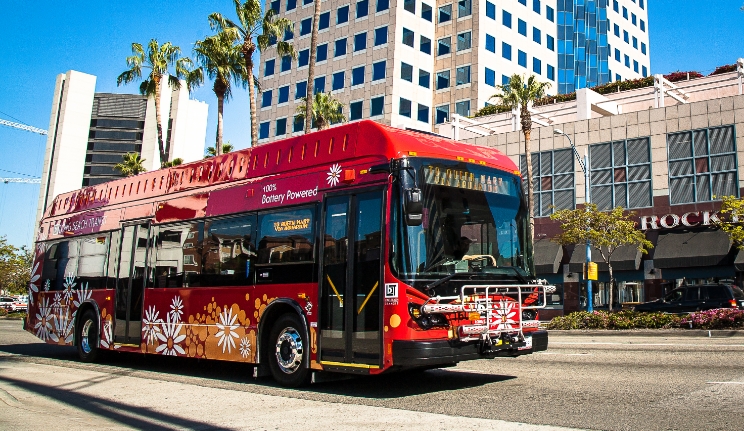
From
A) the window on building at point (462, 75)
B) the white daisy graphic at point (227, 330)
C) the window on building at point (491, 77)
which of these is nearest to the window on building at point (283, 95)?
the window on building at point (462, 75)

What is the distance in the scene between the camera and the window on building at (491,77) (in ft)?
201

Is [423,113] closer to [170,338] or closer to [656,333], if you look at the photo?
[656,333]

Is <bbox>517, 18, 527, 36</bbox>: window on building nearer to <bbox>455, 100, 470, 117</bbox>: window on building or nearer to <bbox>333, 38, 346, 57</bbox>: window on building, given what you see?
<bbox>455, 100, 470, 117</bbox>: window on building

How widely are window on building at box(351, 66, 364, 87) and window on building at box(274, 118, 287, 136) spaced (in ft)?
27.8

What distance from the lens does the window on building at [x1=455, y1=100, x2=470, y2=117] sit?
6009 centimetres

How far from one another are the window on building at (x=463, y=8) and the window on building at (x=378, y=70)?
9210 mm

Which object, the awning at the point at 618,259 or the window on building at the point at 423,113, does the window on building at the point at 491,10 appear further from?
the awning at the point at 618,259

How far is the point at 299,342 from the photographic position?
9.78 metres

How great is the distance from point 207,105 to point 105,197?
13861 cm

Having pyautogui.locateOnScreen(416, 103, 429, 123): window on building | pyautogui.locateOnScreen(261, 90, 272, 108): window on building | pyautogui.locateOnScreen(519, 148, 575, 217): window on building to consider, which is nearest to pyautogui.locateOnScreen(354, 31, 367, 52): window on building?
pyautogui.locateOnScreen(416, 103, 429, 123): window on building

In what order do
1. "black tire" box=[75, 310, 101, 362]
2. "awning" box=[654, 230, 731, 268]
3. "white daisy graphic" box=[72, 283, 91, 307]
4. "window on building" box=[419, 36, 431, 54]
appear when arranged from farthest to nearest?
"window on building" box=[419, 36, 431, 54] < "awning" box=[654, 230, 731, 268] < "white daisy graphic" box=[72, 283, 91, 307] < "black tire" box=[75, 310, 101, 362]

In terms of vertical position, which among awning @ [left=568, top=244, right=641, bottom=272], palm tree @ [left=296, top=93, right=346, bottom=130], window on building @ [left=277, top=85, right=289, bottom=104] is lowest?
awning @ [left=568, top=244, right=641, bottom=272]

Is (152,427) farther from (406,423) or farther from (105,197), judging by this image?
(105,197)

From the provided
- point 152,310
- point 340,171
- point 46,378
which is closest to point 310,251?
point 340,171
